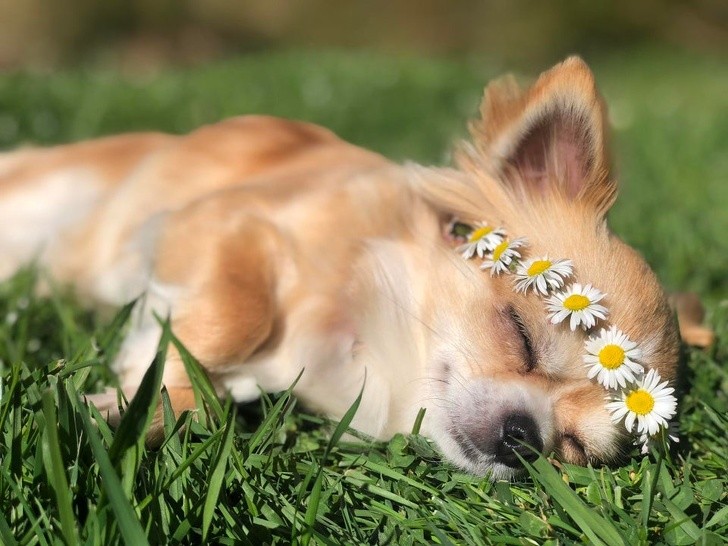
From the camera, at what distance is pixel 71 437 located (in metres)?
1.60

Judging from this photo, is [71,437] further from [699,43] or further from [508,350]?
[699,43]

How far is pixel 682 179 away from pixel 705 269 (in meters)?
1.81

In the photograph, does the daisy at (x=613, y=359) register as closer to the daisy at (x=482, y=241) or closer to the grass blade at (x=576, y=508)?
the grass blade at (x=576, y=508)

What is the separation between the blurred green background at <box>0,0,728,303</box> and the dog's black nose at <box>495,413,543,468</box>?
92cm

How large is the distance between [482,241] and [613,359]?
0.48m

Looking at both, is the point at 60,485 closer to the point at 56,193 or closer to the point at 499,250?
the point at 499,250

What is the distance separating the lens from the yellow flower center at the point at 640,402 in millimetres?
1905

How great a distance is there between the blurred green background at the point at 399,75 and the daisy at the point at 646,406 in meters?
0.79

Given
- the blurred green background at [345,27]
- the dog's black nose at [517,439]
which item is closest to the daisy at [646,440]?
the dog's black nose at [517,439]

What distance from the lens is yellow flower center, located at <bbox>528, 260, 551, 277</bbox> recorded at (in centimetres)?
199

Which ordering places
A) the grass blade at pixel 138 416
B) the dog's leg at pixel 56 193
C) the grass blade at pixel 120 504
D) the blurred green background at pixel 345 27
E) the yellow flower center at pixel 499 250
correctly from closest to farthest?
the grass blade at pixel 120 504, the grass blade at pixel 138 416, the yellow flower center at pixel 499 250, the dog's leg at pixel 56 193, the blurred green background at pixel 345 27

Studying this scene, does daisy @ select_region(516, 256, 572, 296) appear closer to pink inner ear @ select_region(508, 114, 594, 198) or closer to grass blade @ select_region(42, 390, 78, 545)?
pink inner ear @ select_region(508, 114, 594, 198)

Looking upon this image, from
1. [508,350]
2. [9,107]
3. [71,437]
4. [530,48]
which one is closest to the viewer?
[71,437]

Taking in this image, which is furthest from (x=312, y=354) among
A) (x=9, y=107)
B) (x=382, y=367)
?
(x=9, y=107)
